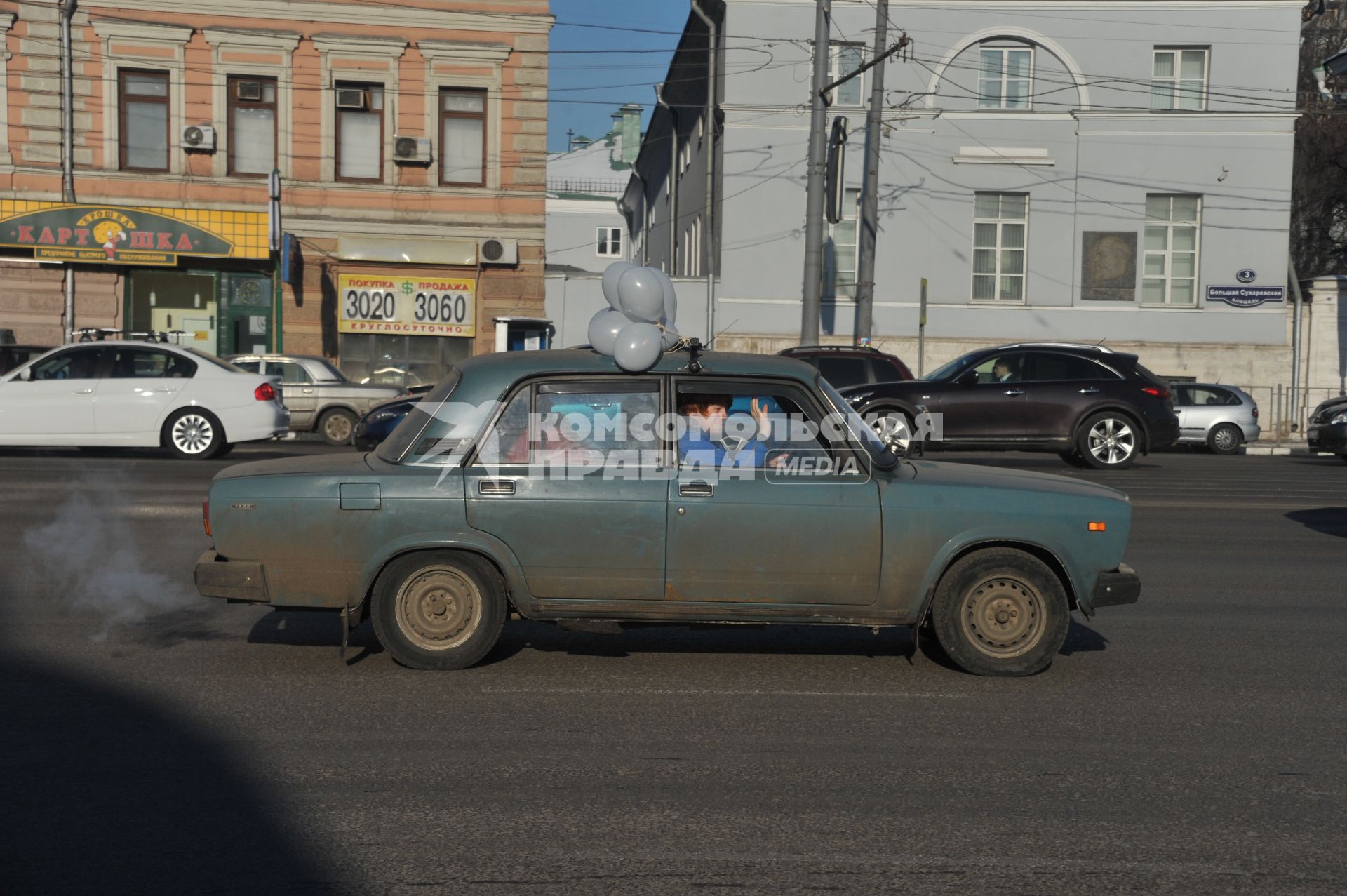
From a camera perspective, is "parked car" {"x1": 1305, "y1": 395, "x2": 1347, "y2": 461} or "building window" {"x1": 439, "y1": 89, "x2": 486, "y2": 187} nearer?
"parked car" {"x1": 1305, "y1": 395, "x2": 1347, "y2": 461}

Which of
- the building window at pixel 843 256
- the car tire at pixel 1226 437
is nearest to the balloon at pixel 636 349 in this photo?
the car tire at pixel 1226 437

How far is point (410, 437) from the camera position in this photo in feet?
21.3

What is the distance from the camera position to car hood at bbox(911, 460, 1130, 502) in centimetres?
650

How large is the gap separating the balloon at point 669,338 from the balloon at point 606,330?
19 centimetres

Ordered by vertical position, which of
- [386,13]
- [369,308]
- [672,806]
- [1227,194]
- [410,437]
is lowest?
[672,806]

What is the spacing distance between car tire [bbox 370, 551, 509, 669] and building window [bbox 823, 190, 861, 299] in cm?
2666

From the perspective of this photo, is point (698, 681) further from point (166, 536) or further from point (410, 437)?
point (166, 536)

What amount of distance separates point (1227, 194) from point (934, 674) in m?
29.4

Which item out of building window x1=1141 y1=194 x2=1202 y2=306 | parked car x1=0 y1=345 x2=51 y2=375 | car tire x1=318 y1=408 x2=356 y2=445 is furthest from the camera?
building window x1=1141 y1=194 x2=1202 y2=306

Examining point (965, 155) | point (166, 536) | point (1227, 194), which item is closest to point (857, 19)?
point (965, 155)

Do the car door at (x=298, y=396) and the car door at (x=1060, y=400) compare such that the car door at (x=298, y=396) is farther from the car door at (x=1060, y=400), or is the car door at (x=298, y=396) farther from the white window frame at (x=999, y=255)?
the white window frame at (x=999, y=255)

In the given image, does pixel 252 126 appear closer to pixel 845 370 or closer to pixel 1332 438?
pixel 845 370

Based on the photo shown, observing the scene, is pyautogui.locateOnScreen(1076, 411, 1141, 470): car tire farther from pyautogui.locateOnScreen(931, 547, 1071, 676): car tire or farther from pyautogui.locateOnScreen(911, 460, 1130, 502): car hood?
pyautogui.locateOnScreen(931, 547, 1071, 676): car tire

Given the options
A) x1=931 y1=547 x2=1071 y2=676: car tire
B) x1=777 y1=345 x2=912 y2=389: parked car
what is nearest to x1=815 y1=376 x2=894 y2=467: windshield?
x1=931 y1=547 x2=1071 y2=676: car tire
